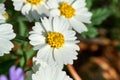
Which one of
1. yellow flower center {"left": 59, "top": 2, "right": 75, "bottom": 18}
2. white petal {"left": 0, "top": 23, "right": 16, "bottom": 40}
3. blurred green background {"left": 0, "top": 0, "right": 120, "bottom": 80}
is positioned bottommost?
→ blurred green background {"left": 0, "top": 0, "right": 120, "bottom": 80}

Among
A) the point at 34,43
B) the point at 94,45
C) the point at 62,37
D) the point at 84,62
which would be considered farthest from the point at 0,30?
the point at 94,45

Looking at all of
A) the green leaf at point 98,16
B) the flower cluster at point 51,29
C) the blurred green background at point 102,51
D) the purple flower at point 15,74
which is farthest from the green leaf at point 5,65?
the blurred green background at point 102,51

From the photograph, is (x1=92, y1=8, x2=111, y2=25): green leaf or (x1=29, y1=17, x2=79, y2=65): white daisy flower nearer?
(x1=29, y1=17, x2=79, y2=65): white daisy flower

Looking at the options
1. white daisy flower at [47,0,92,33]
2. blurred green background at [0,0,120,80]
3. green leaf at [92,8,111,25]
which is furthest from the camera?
blurred green background at [0,0,120,80]

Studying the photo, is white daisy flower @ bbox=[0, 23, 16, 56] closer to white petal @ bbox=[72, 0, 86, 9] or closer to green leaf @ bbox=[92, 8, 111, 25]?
white petal @ bbox=[72, 0, 86, 9]

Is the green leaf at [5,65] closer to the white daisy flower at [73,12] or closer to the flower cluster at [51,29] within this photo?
the flower cluster at [51,29]

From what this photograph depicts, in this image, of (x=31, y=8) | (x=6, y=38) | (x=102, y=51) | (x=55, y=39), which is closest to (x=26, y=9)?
(x=31, y=8)

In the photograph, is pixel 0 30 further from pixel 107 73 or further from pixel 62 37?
pixel 107 73

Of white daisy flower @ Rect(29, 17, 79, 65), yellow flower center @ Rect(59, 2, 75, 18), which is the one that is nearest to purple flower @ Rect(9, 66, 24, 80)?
white daisy flower @ Rect(29, 17, 79, 65)
